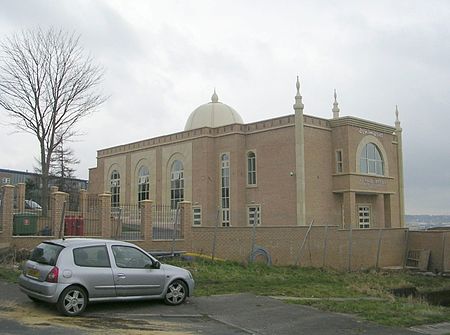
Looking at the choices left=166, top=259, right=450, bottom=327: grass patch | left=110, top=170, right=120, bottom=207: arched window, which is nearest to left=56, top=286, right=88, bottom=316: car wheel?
left=166, top=259, right=450, bottom=327: grass patch

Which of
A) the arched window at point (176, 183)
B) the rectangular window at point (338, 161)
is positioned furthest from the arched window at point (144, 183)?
the rectangular window at point (338, 161)

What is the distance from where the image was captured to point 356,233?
83.6 feet

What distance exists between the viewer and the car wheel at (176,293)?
1170 cm

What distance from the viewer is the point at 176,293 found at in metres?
11.8

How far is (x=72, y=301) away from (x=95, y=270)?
0.73 m

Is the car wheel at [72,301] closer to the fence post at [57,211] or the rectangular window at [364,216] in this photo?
the fence post at [57,211]

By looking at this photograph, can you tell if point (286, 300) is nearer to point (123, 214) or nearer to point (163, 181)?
point (123, 214)

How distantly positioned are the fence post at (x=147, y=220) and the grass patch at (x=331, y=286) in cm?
253

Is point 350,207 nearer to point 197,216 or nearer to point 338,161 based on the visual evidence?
point 338,161

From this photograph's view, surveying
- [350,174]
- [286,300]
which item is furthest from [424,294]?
[350,174]

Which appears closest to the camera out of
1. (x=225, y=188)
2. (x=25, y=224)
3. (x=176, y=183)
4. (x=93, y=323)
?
(x=93, y=323)

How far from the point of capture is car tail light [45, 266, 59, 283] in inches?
395

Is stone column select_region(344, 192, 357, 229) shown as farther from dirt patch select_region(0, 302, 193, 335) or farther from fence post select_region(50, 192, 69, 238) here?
dirt patch select_region(0, 302, 193, 335)

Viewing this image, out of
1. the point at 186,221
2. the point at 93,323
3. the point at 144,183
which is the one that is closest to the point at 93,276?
the point at 93,323
